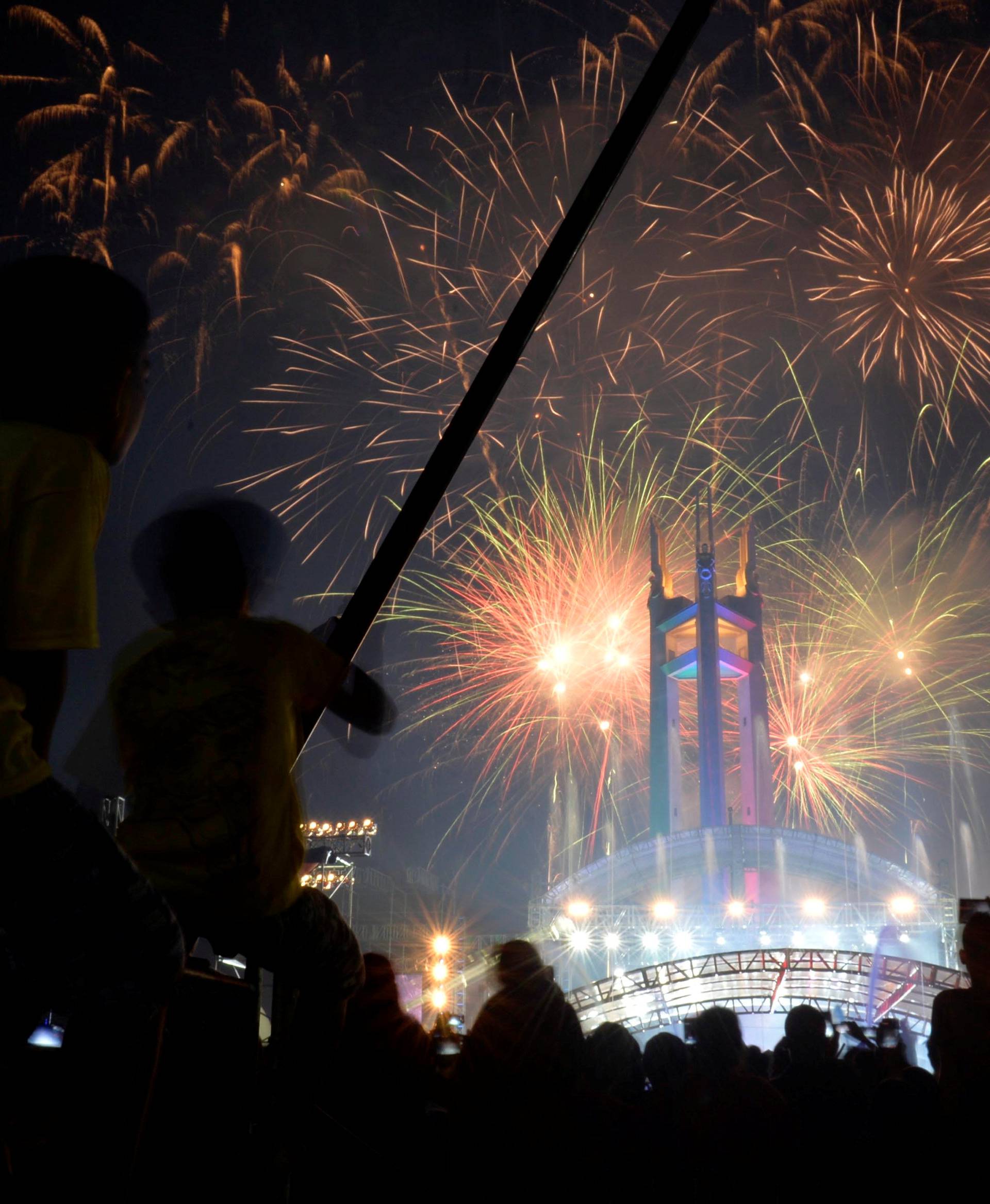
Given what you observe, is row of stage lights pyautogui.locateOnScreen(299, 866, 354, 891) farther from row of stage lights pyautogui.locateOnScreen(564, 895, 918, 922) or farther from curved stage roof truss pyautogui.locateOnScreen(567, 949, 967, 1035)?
row of stage lights pyautogui.locateOnScreen(564, 895, 918, 922)

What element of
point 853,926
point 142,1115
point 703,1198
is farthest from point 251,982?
point 853,926

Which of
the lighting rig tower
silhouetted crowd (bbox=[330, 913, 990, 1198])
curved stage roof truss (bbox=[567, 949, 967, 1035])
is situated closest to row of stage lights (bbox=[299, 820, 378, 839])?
the lighting rig tower

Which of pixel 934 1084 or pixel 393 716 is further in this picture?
Answer: pixel 934 1084

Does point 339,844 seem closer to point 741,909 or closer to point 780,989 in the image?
point 780,989

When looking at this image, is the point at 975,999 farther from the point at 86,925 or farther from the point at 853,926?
the point at 853,926

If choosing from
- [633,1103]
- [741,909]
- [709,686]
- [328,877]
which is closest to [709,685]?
[709,686]

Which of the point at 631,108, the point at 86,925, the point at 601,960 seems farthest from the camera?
the point at 601,960
